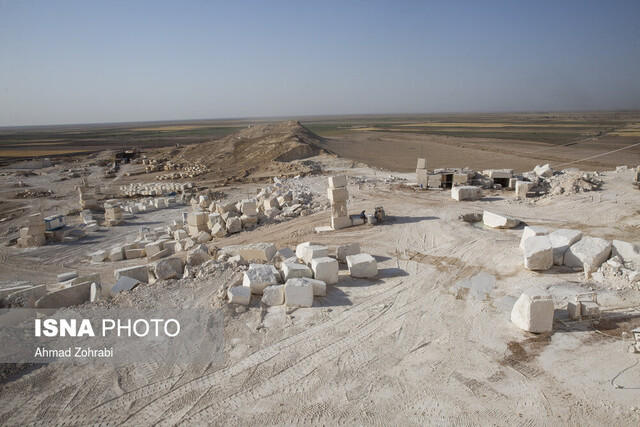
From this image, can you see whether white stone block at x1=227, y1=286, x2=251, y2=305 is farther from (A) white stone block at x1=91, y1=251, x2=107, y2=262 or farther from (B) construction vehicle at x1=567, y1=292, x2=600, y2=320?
(A) white stone block at x1=91, y1=251, x2=107, y2=262

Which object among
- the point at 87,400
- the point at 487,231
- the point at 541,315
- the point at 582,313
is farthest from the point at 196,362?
the point at 487,231

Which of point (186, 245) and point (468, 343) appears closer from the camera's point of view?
point (468, 343)

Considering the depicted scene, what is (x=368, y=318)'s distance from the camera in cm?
682

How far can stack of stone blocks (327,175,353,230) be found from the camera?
485 inches

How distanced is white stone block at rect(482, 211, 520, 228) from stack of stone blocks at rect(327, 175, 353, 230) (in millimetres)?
4055

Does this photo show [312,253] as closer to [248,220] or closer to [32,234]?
[248,220]

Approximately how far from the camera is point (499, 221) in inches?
460

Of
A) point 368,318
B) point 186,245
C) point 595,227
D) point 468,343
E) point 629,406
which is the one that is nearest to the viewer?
point 629,406

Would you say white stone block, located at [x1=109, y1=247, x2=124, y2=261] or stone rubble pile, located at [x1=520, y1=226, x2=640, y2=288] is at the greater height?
stone rubble pile, located at [x1=520, y1=226, x2=640, y2=288]

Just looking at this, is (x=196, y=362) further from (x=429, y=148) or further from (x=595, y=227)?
(x=429, y=148)

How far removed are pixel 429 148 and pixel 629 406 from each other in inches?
1517

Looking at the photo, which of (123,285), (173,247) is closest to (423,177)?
(173,247)

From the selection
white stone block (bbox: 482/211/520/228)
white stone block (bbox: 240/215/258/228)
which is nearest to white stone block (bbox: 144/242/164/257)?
white stone block (bbox: 240/215/258/228)

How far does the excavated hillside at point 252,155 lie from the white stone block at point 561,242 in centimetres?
1752
